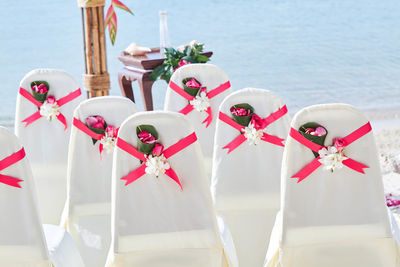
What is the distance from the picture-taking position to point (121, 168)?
1.81m

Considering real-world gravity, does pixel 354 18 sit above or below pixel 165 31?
below

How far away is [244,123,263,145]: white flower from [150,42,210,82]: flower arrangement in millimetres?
1676

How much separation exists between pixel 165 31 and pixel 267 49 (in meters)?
8.36

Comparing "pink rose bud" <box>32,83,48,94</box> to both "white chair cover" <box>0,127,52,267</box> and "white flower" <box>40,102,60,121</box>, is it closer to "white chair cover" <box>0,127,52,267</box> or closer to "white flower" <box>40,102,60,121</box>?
"white flower" <box>40,102,60,121</box>

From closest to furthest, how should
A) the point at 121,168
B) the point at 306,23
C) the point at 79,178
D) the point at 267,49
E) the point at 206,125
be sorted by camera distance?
the point at 121,168
the point at 79,178
the point at 206,125
the point at 267,49
the point at 306,23

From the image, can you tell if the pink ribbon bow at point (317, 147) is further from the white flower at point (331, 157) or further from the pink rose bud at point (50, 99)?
the pink rose bud at point (50, 99)

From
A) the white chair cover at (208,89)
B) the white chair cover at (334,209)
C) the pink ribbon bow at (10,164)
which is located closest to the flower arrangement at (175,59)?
the white chair cover at (208,89)

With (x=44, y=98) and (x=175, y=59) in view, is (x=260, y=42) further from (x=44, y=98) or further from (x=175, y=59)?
(x=44, y=98)

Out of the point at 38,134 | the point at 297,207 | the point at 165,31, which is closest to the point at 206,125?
the point at 38,134

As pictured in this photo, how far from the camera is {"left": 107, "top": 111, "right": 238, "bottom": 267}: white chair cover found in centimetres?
179

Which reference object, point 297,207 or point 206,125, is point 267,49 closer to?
point 206,125

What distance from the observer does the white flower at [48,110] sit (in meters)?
2.52

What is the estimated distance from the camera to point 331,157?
1.84m

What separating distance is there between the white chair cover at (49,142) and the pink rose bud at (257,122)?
2.52 ft
